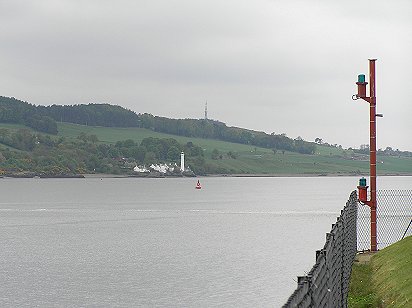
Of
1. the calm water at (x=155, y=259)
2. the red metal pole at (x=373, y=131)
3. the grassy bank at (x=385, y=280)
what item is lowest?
the calm water at (x=155, y=259)

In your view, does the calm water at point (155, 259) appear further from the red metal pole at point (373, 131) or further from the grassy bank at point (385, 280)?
the grassy bank at point (385, 280)

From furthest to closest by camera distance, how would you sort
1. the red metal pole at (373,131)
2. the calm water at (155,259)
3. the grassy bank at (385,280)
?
the calm water at (155,259) < the red metal pole at (373,131) < the grassy bank at (385,280)

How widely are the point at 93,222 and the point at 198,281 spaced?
56.5m

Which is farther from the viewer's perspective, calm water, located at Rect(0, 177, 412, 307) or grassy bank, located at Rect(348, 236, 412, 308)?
calm water, located at Rect(0, 177, 412, 307)

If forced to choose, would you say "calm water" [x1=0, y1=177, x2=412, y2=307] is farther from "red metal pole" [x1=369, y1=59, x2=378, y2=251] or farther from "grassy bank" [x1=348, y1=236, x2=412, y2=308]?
"grassy bank" [x1=348, y1=236, x2=412, y2=308]

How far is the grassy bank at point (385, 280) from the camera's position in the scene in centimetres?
2016

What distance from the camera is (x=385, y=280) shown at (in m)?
23.0

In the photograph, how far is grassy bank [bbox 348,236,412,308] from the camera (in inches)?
794

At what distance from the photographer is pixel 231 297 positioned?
43.0 metres

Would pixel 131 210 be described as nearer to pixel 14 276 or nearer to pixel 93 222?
pixel 93 222

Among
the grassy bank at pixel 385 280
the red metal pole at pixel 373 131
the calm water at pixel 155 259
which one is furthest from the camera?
the calm water at pixel 155 259

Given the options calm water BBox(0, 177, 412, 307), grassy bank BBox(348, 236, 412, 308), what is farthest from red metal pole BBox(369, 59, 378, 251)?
calm water BBox(0, 177, 412, 307)

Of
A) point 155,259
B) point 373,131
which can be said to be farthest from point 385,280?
point 155,259

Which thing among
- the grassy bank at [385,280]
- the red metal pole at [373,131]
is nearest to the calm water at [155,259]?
the red metal pole at [373,131]
